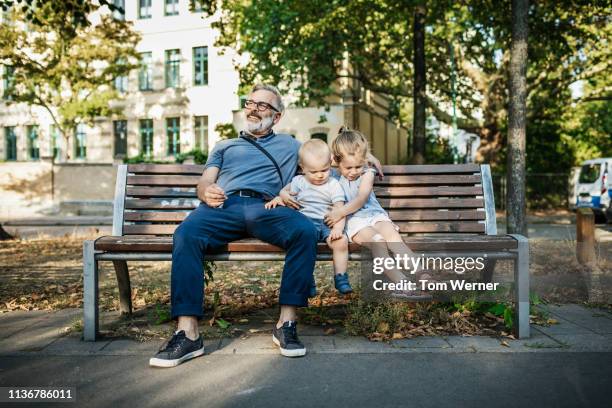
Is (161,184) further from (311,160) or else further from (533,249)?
(533,249)

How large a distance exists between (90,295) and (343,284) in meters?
1.67

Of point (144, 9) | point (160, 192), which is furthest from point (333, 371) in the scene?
point (144, 9)

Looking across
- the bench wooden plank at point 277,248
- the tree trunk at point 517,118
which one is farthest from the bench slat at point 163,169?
the tree trunk at point 517,118

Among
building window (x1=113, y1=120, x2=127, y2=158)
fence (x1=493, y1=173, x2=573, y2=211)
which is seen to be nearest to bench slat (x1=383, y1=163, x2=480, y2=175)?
fence (x1=493, y1=173, x2=573, y2=211)

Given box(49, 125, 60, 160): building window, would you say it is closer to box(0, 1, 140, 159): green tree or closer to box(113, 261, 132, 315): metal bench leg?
box(0, 1, 140, 159): green tree

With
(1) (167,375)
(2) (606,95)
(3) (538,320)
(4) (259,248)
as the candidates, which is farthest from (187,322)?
(2) (606,95)

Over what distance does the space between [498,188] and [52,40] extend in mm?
20042

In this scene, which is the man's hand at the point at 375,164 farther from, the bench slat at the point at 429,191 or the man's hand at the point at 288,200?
the man's hand at the point at 288,200

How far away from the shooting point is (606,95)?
22.2 metres

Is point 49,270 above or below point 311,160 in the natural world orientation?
below

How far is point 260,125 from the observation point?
4.36 metres

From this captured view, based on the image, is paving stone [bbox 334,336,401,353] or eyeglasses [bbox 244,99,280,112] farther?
eyeglasses [bbox 244,99,280,112]

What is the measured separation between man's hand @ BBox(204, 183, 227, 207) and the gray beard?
63 cm

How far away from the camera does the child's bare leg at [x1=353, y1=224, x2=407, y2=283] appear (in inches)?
150
